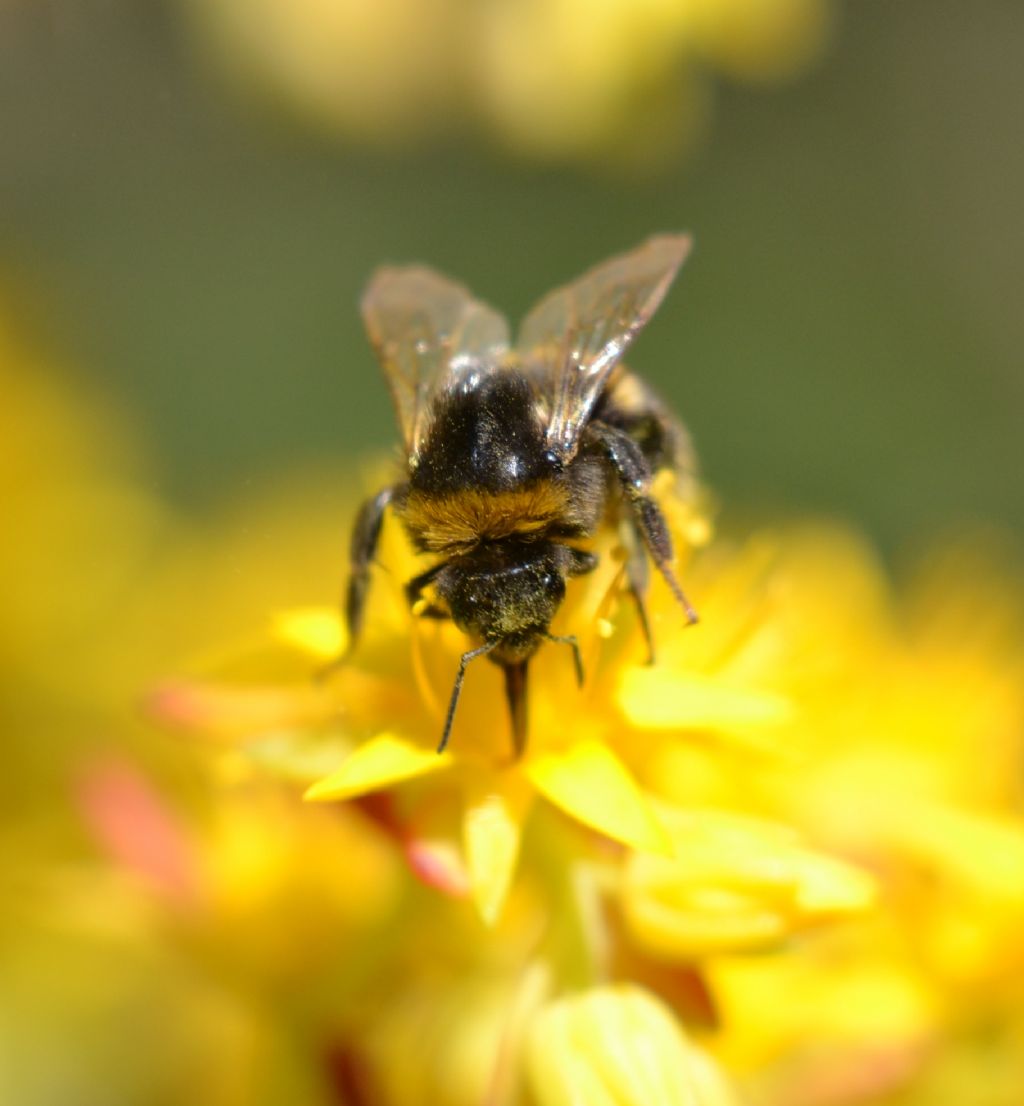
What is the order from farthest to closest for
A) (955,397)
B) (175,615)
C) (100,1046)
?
(955,397), (175,615), (100,1046)

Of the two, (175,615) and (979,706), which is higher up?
(175,615)

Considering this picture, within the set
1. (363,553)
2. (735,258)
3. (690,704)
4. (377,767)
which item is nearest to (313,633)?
(363,553)

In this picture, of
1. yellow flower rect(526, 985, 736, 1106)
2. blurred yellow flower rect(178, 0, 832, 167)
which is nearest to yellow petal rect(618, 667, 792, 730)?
yellow flower rect(526, 985, 736, 1106)

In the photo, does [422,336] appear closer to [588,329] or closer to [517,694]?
[588,329]

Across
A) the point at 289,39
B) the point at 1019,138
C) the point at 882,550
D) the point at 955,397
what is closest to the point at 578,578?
A: the point at 289,39

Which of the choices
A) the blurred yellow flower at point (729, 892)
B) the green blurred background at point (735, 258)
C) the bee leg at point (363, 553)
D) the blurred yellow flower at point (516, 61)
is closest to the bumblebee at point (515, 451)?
the bee leg at point (363, 553)

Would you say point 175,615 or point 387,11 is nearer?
point 387,11

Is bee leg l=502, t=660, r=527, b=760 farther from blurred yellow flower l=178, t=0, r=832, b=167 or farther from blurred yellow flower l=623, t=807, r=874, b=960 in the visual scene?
blurred yellow flower l=178, t=0, r=832, b=167

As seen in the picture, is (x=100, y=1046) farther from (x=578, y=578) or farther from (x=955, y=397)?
(x=955, y=397)
